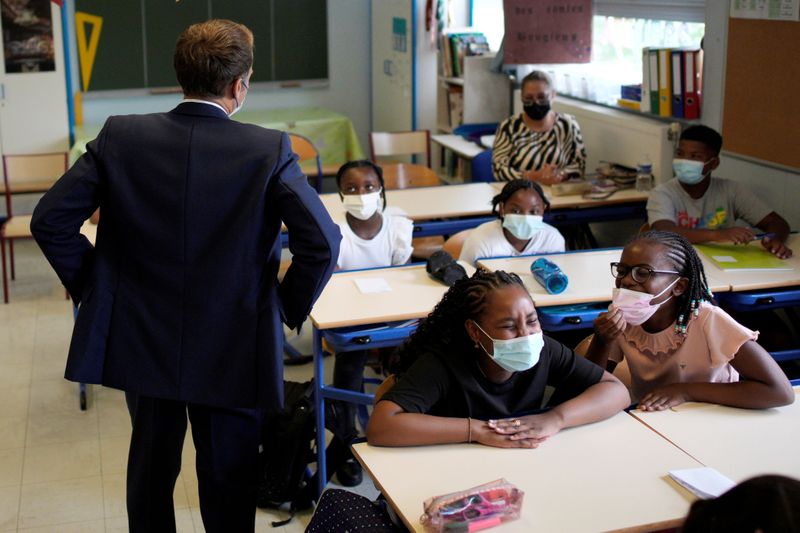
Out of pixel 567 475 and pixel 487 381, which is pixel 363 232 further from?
pixel 567 475

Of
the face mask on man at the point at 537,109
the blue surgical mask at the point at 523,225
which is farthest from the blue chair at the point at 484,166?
the blue surgical mask at the point at 523,225

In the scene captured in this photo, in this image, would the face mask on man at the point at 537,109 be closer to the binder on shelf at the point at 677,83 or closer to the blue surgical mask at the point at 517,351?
the binder on shelf at the point at 677,83

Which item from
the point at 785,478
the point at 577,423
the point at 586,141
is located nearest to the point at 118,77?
the point at 586,141

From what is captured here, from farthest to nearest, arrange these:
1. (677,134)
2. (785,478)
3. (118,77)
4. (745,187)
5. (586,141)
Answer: (118,77) < (586,141) < (677,134) < (745,187) < (785,478)

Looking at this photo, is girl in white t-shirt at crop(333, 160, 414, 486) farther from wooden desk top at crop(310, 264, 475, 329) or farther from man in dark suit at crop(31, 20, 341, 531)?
man in dark suit at crop(31, 20, 341, 531)

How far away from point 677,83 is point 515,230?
5.44ft

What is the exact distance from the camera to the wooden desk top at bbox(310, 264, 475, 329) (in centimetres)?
331

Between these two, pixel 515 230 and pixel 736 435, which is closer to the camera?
pixel 736 435

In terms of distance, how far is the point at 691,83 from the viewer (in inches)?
196

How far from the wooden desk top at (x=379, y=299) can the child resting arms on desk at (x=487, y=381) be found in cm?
78

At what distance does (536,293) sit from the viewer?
348cm

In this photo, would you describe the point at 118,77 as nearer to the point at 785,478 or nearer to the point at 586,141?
the point at 586,141

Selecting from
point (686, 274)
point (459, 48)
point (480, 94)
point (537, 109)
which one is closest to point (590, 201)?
point (537, 109)

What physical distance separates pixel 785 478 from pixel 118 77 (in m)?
7.41
